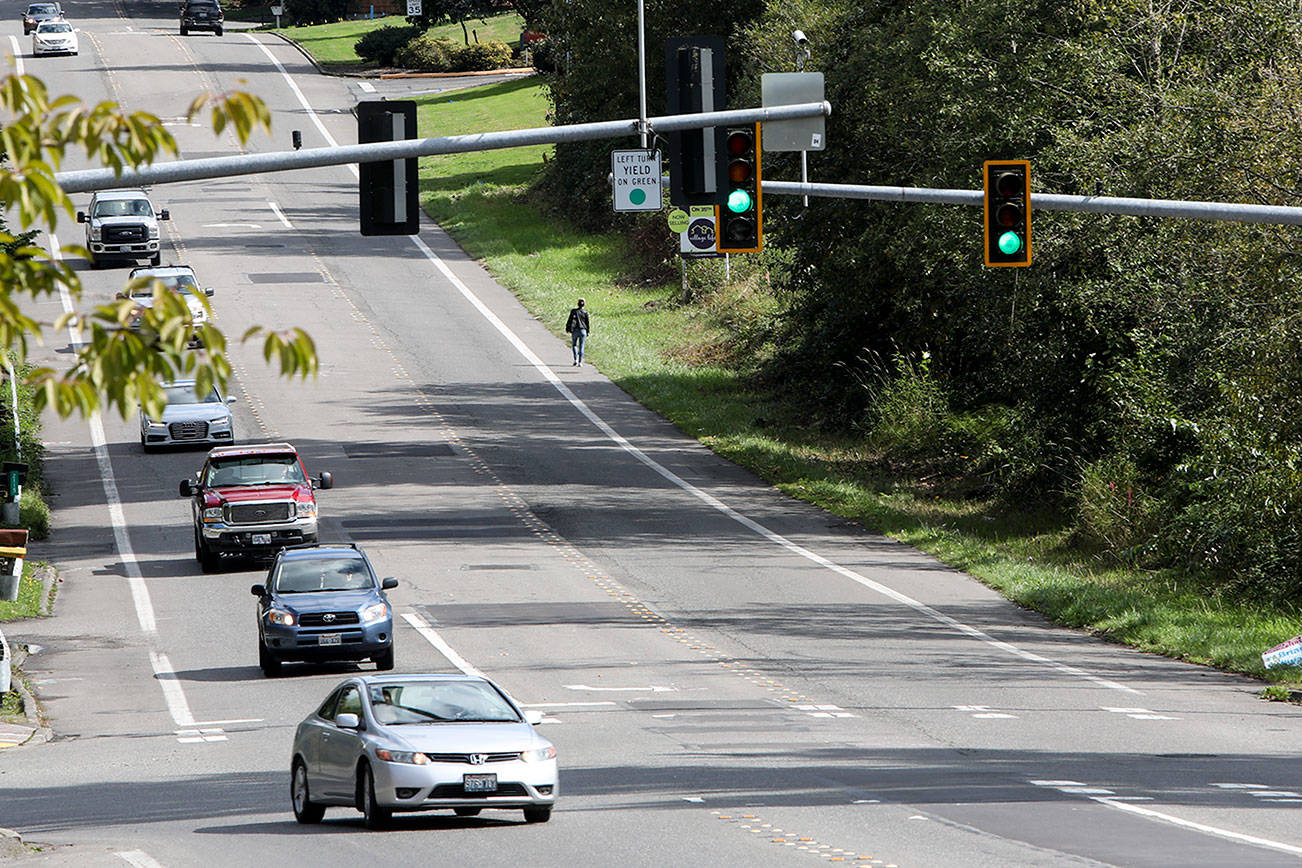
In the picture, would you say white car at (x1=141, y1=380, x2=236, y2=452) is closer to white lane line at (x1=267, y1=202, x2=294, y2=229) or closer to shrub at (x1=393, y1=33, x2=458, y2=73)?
white lane line at (x1=267, y1=202, x2=294, y2=229)

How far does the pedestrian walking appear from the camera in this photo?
4891 cm

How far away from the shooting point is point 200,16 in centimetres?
10412

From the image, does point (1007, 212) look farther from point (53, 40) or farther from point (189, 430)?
point (53, 40)

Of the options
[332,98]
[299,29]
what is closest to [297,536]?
[332,98]

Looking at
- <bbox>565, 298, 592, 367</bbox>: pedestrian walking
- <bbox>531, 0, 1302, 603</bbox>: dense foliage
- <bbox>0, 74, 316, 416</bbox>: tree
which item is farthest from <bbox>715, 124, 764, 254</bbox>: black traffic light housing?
<bbox>565, 298, 592, 367</bbox>: pedestrian walking

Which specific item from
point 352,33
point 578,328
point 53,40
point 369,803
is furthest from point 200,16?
point 369,803

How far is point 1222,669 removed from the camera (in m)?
24.4

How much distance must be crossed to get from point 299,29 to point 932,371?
79.9 metres

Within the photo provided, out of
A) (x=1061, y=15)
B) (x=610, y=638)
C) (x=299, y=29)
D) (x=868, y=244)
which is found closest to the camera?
(x=610, y=638)

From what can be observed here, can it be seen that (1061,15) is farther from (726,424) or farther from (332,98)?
(332,98)

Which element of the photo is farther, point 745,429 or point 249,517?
point 745,429

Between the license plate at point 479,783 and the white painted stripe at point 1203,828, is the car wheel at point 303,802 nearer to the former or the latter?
the license plate at point 479,783

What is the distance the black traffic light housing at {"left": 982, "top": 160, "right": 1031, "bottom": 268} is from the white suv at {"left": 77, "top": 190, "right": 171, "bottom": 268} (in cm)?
4118

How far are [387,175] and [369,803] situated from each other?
5.30m
